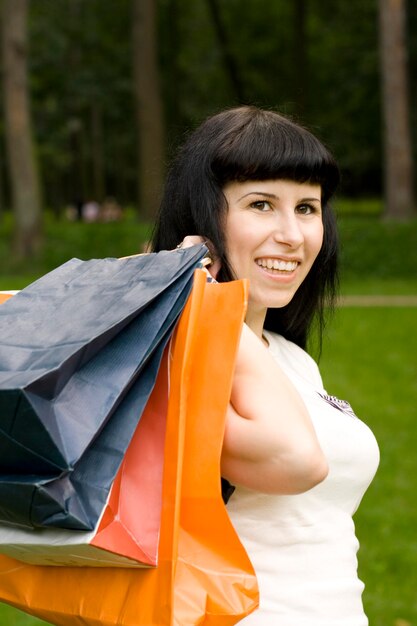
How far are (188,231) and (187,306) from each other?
20.3 inches

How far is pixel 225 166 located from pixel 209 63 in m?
31.7

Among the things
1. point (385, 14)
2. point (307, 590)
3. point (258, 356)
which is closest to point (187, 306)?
point (258, 356)

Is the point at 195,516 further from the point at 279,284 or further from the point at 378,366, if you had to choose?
the point at 378,366

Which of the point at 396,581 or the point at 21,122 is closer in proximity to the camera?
the point at 396,581

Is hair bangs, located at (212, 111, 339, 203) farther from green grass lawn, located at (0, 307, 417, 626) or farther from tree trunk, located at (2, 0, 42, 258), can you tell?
tree trunk, located at (2, 0, 42, 258)

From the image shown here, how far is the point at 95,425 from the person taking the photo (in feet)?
A: 5.08

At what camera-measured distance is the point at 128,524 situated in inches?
64.4

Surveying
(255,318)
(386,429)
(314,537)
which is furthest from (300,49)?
(314,537)

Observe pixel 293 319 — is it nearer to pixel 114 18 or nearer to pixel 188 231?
pixel 188 231

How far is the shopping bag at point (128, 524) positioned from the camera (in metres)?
1.61

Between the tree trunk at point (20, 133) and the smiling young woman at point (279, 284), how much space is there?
16.1m

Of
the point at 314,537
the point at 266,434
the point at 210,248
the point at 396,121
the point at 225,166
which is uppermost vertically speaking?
the point at 225,166

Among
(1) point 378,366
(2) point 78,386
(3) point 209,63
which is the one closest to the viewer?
(2) point 78,386

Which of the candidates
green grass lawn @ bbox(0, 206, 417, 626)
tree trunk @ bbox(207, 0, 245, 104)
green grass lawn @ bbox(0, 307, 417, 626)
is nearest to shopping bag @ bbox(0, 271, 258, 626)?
green grass lawn @ bbox(0, 307, 417, 626)
